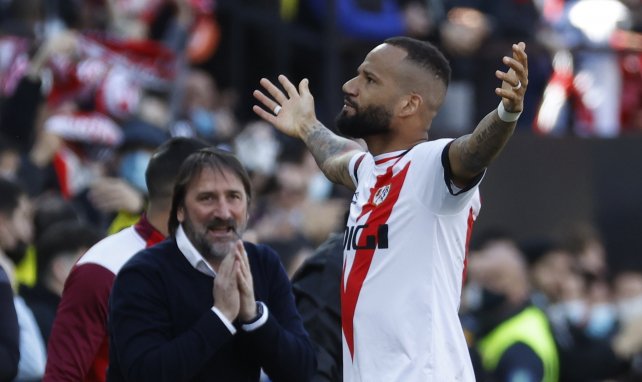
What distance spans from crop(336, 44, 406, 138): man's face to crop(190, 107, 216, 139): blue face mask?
667 cm

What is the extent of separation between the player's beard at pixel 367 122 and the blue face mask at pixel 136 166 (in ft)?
12.4

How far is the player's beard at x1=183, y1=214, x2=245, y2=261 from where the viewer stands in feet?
18.2

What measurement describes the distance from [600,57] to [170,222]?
867 centimetres

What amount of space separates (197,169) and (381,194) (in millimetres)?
792

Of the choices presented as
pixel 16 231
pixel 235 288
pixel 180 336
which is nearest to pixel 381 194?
pixel 235 288

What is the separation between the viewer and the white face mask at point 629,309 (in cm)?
1178

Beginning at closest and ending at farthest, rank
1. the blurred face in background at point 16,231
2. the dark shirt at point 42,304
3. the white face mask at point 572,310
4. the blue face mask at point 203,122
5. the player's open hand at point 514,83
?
the player's open hand at point 514,83
the dark shirt at point 42,304
the blurred face in background at point 16,231
the white face mask at point 572,310
the blue face mask at point 203,122

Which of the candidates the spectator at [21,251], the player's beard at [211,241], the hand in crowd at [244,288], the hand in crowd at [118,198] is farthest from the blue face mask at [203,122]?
the hand in crowd at [244,288]

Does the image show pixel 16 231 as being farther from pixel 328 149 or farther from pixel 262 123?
pixel 262 123

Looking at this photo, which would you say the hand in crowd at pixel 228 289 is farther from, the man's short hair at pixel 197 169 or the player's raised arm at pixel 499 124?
the player's raised arm at pixel 499 124

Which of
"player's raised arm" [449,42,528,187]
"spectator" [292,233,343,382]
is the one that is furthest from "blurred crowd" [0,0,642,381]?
"player's raised arm" [449,42,528,187]

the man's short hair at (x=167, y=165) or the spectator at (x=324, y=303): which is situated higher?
the man's short hair at (x=167, y=165)

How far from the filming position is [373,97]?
5367mm

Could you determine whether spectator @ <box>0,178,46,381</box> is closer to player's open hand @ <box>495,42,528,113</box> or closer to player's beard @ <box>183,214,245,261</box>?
player's beard @ <box>183,214,245,261</box>
